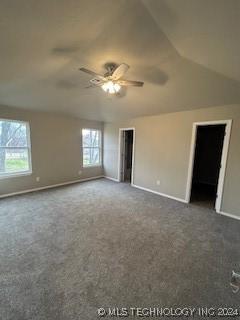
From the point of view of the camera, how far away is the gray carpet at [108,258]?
1529 mm

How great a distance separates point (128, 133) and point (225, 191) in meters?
3.71

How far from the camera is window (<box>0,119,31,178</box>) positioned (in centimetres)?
404

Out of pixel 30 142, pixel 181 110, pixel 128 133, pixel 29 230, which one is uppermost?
pixel 181 110

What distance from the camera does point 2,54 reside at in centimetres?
201

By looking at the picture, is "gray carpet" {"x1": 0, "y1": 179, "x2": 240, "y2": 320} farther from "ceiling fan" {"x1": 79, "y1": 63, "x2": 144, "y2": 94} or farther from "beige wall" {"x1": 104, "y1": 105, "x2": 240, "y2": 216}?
"ceiling fan" {"x1": 79, "y1": 63, "x2": 144, "y2": 94}

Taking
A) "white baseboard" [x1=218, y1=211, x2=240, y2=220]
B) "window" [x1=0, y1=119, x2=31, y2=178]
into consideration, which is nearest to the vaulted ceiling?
"window" [x1=0, y1=119, x2=31, y2=178]

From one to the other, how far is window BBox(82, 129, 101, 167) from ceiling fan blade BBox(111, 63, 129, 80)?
3.65 metres

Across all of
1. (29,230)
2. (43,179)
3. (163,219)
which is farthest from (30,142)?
(163,219)

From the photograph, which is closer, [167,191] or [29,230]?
[29,230]

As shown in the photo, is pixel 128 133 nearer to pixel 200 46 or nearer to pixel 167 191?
pixel 167 191

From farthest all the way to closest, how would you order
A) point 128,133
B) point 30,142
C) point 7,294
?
point 128,133, point 30,142, point 7,294

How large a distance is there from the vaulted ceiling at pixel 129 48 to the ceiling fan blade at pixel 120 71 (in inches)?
12.2

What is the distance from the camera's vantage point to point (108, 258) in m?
2.07

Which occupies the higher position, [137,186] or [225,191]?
[225,191]
